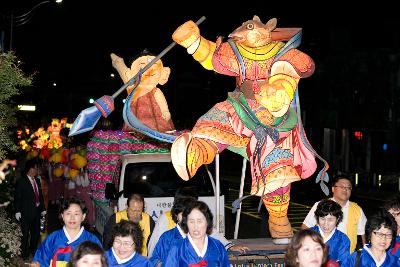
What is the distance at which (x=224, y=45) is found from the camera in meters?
7.96

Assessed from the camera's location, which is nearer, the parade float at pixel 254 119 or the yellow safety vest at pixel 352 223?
the parade float at pixel 254 119

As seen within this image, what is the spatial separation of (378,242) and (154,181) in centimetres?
571

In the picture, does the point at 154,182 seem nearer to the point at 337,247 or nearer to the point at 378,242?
the point at 337,247

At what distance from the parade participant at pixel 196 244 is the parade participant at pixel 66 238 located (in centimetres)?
80

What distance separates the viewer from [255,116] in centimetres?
771

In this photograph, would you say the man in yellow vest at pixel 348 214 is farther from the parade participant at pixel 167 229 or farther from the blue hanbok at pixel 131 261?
the blue hanbok at pixel 131 261

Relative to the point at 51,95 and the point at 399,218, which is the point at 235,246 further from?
the point at 51,95

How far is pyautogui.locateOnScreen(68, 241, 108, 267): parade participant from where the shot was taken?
4598mm

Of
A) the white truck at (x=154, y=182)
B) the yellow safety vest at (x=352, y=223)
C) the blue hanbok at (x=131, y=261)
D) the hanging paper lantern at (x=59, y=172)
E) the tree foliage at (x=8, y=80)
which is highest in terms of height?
the tree foliage at (x=8, y=80)

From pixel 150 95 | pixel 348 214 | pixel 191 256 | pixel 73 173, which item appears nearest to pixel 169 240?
pixel 191 256

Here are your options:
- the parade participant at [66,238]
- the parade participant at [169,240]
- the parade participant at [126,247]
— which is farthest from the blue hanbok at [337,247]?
the parade participant at [66,238]

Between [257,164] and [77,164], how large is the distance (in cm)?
899

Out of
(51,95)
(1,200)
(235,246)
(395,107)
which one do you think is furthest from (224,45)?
(51,95)

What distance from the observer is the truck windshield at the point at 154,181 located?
11.4 metres
